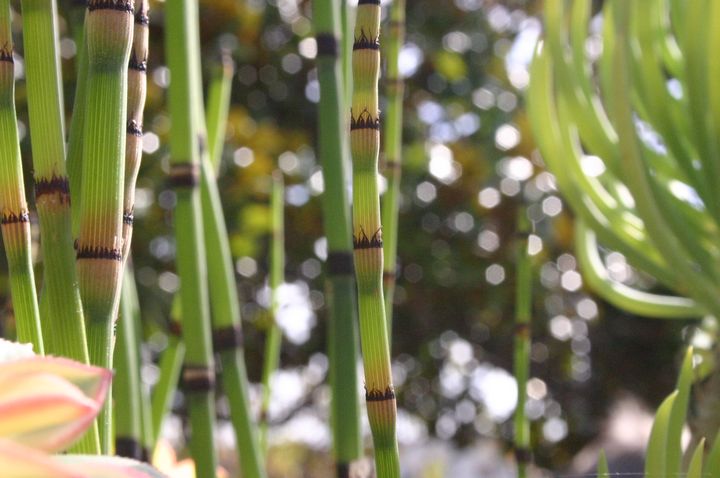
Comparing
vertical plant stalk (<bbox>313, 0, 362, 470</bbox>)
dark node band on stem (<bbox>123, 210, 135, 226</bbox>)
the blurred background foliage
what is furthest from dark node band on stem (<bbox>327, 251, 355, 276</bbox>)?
the blurred background foliage

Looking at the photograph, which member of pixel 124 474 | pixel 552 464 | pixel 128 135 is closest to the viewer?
pixel 124 474

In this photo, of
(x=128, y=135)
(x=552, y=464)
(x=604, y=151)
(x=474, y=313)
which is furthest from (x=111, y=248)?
(x=552, y=464)

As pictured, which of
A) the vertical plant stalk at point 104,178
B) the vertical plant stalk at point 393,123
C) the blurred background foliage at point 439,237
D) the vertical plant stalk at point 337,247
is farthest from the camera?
the blurred background foliage at point 439,237

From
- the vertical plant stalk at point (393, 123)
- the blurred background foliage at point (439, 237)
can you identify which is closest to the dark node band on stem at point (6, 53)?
the vertical plant stalk at point (393, 123)

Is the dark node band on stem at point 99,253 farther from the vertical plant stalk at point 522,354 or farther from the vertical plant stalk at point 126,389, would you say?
the vertical plant stalk at point 522,354

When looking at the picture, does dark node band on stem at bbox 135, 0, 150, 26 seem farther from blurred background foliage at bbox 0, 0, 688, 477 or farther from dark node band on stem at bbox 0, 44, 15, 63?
blurred background foliage at bbox 0, 0, 688, 477

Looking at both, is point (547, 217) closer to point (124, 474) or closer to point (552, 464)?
point (552, 464)

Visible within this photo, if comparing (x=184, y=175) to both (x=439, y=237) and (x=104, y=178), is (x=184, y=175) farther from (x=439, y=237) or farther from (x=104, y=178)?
(x=439, y=237)
